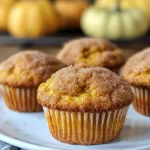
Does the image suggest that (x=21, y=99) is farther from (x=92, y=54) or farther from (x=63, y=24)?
(x=63, y=24)

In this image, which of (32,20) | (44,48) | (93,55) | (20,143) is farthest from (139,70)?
(32,20)

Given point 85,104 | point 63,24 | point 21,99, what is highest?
point 85,104

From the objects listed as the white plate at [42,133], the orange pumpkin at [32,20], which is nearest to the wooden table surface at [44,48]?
the orange pumpkin at [32,20]

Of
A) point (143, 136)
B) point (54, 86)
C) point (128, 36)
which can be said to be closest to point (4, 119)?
point (54, 86)

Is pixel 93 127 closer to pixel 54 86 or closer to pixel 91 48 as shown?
pixel 54 86

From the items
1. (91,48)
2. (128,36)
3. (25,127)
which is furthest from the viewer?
(128,36)

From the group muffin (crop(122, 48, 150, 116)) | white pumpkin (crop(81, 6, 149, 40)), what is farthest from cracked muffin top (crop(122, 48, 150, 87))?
white pumpkin (crop(81, 6, 149, 40))

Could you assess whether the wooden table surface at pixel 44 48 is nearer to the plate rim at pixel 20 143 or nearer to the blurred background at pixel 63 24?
the blurred background at pixel 63 24
